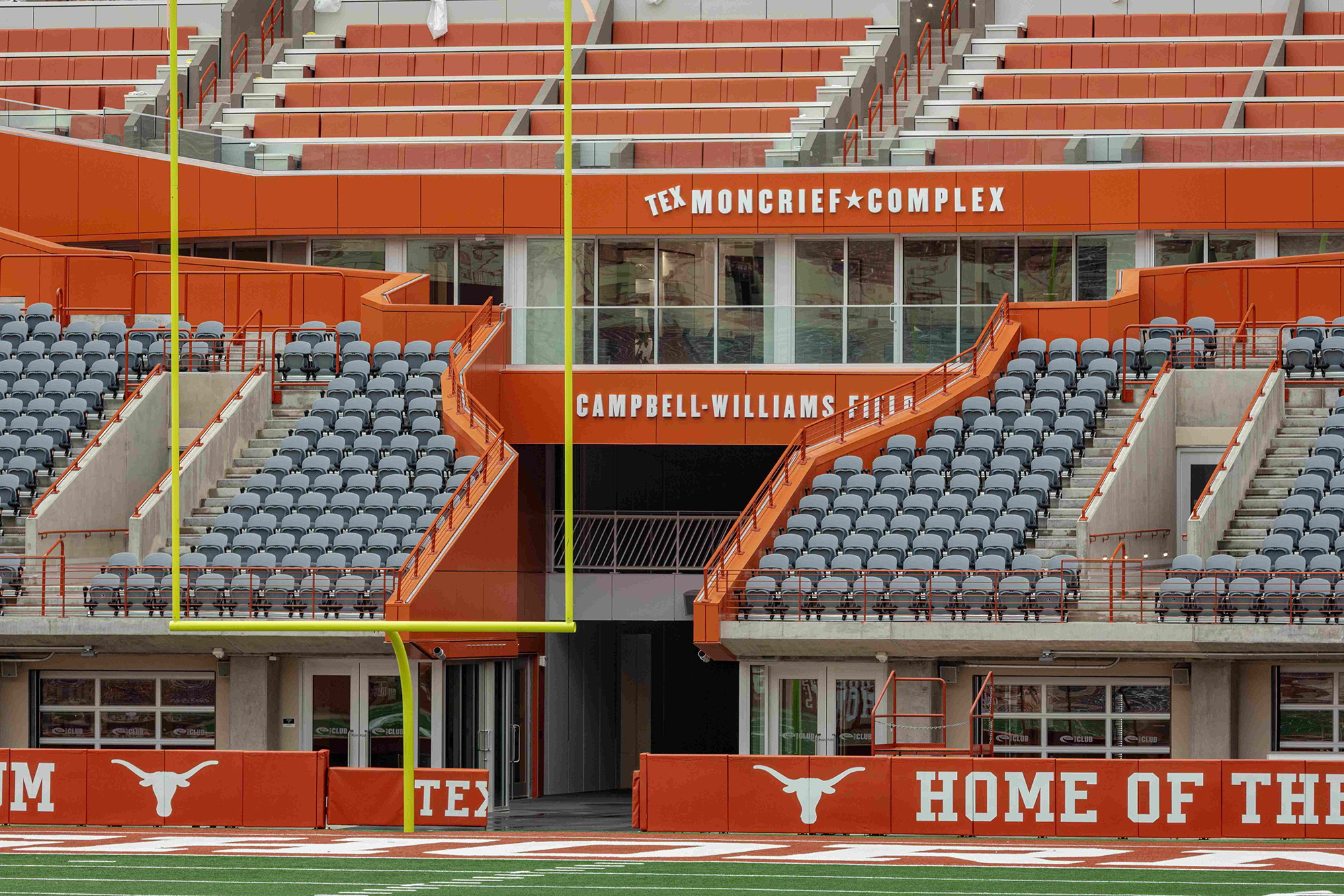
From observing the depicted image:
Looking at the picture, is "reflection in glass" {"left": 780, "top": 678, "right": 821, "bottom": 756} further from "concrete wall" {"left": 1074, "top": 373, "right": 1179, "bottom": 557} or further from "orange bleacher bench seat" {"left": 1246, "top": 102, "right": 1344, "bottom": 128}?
"orange bleacher bench seat" {"left": 1246, "top": 102, "right": 1344, "bottom": 128}

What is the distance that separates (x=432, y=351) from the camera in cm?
2833

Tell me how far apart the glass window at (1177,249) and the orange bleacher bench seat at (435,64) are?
11.2 m

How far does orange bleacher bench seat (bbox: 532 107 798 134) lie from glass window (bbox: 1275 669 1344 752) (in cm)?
1338

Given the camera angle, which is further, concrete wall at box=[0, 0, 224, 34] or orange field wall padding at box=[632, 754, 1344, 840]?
concrete wall at box=[0, 0, 224, 34]

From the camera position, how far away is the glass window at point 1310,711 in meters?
22.9

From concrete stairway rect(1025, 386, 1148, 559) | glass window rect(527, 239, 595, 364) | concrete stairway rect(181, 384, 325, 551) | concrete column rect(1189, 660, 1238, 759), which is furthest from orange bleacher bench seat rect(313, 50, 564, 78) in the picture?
concrete column rect(1189, 660, 1238, 759)

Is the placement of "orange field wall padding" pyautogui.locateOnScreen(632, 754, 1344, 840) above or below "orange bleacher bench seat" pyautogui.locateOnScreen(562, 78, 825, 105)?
below

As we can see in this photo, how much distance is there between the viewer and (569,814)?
24.7 metres

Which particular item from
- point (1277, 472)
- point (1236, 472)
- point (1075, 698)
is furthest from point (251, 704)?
point (1277, 472)

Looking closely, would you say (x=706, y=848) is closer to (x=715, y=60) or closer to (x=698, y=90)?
(x=698, y=90)

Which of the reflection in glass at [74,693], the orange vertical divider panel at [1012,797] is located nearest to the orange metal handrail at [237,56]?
the reflection in glass at [74,693]

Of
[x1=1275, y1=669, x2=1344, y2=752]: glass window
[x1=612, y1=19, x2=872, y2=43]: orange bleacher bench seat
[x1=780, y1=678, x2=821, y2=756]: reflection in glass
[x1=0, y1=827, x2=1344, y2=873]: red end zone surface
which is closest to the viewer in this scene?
[x1=0, y1=827, x2=1344, y2=873]: red end zone surface

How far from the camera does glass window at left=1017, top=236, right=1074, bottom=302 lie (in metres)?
29.9

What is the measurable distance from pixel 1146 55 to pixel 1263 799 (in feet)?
60.1
